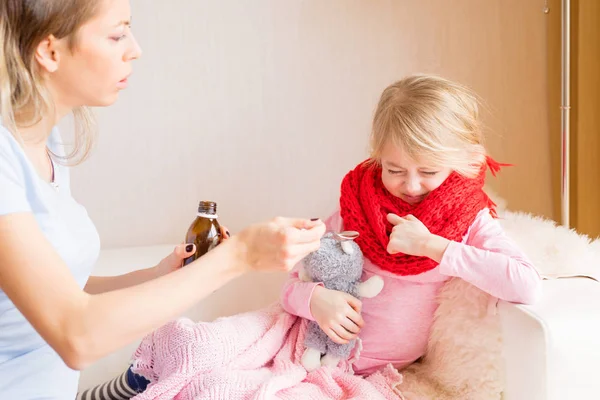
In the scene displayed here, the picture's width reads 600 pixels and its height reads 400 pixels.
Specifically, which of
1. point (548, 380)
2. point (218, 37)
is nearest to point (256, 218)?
point (218, 37)

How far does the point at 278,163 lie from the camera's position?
7.39 ft

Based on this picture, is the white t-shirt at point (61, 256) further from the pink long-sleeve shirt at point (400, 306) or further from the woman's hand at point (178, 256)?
the pink long-sleeve shirt at point (400, 306)

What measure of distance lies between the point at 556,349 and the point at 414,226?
362 millimetres

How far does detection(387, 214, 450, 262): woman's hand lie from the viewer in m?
1.38

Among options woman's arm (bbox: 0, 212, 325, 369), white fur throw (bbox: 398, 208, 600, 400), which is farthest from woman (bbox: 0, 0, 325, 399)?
white fur throw (bbox: 398, 208, 600, 400)

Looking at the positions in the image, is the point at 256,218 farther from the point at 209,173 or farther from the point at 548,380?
the point at 548,380

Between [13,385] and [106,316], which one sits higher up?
[106,316]

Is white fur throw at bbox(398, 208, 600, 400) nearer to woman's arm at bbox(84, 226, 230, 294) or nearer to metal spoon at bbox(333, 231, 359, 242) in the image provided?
metal spoon at bbox(333, 231, 359, 242)

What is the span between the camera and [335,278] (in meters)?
Result: 1.50

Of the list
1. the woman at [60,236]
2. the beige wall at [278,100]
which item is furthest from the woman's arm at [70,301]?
the beige wall at [278,100]

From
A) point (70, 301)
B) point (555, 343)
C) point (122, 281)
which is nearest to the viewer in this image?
point (70, 301)

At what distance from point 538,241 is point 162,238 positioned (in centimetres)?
111

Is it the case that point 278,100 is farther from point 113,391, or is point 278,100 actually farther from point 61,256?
point 61,256

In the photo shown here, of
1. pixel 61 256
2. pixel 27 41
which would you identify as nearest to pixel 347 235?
pixel 61 256
